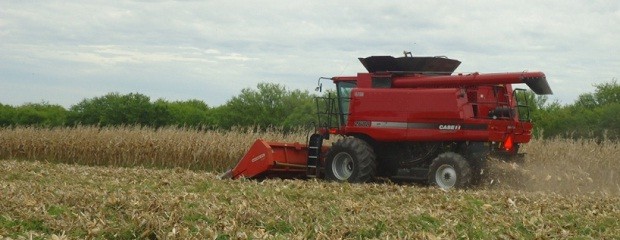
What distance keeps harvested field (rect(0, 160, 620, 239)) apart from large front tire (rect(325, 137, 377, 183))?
2.65 meters

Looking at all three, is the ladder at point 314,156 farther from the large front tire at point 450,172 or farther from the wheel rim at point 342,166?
the large front tire at point 450,172

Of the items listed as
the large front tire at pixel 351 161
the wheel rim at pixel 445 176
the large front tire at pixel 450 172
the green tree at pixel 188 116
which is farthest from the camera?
the green tree at pixel 188 116

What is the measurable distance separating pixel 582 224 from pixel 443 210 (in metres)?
1.40

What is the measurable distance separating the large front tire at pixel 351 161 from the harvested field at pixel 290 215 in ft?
8.70

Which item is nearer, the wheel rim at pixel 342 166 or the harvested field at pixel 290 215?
the harvested field at pixel 290 215

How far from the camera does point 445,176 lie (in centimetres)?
1307

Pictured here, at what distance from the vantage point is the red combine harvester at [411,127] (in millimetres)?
13055

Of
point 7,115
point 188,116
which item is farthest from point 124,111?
point 7,115

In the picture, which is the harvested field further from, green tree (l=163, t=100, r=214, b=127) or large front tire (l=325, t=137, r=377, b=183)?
green tree (l=163, t=100, r=214, b=127)

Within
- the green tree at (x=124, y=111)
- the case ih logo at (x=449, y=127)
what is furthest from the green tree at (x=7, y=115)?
the case ih logo at (x=449, y=127)

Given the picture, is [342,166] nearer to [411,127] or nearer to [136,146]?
[411,127]

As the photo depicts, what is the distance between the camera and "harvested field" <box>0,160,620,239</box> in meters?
7.00

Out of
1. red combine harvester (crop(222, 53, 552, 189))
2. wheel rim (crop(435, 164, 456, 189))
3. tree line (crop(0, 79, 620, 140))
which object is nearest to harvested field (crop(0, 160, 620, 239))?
wheel rim (crop(435, 164, 456, 189))

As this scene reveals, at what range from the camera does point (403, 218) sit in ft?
26.0
